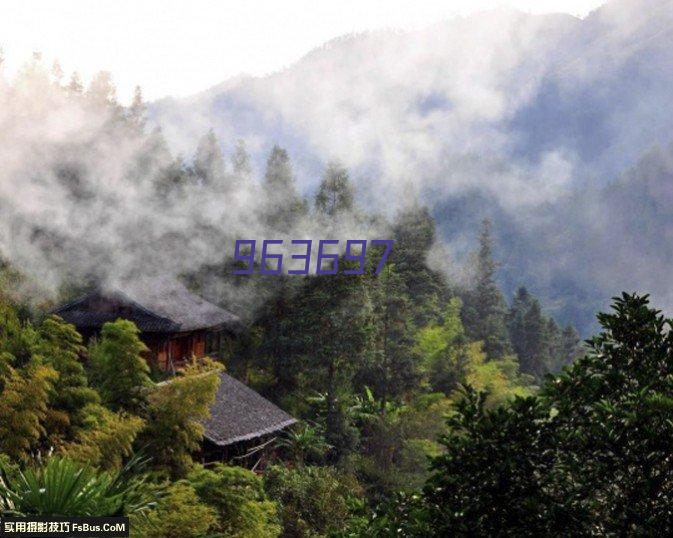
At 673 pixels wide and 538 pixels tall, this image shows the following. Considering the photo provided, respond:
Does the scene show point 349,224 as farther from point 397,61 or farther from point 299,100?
point 397,61

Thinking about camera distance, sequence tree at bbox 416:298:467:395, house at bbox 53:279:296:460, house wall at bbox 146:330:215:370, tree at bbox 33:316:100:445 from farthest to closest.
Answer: tree at bbox 416:298:467:395 → house wall at bbox 146:330:215:370 → house at bbox 53:279:296:460 → tree at bbox 33:316:100:445

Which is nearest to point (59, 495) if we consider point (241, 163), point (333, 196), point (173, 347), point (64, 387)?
point (64, 387)

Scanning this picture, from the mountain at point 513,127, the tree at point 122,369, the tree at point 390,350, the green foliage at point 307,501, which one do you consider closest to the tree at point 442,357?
the tree at point 390,350

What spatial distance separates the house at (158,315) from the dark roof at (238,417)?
5.77 ft

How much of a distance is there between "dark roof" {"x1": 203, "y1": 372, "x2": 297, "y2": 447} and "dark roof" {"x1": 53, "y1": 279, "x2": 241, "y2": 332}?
8.87 feet

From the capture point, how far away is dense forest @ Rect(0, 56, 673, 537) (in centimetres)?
533

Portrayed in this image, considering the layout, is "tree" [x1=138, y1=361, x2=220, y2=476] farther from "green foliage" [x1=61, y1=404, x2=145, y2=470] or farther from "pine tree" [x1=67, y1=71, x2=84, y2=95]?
"pine tree" [x1=67, y1=71, x2=84, y2=95]

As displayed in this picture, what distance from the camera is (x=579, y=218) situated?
120 metres

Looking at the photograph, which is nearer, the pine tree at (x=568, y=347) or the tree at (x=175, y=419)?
the tree at (x=175, y=419)

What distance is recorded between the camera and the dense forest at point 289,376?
17.5ft

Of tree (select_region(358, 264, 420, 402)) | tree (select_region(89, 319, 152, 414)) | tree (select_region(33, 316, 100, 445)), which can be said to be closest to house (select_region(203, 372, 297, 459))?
tree (select_region(89, 319, 152, 414))

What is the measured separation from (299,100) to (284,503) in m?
145
